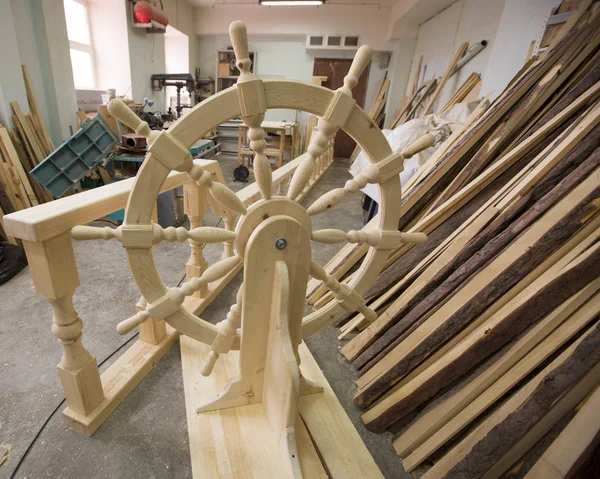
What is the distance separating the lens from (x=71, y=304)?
113 cm

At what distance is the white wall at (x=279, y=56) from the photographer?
25.1 feet

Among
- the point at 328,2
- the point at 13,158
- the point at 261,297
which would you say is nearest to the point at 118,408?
the point at 261,297

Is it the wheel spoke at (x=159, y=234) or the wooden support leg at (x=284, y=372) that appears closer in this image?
the wheel spoke at (x=159, y=234)

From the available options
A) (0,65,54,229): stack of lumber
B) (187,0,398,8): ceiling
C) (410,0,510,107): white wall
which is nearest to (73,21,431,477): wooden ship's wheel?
(0,65,54,229): stack of lumber

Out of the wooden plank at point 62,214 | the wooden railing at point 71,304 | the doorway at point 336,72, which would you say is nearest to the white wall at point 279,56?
the doorway at point 336,72

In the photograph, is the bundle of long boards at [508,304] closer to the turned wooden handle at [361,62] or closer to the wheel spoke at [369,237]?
the wheel spoke at [369,237]

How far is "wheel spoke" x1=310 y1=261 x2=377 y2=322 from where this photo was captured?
38.9 inches

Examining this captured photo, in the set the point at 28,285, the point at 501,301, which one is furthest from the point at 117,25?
the point at 501,301

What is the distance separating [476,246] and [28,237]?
1.72 meters

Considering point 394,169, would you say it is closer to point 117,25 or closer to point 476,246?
point 476,246

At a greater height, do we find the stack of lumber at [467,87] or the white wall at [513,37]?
the white wall at [513,37]

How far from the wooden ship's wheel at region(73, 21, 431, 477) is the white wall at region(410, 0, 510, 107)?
3.39 metres

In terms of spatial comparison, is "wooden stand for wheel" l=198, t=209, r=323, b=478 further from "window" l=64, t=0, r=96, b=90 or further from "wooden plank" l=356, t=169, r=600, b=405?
"window" l=64, t=0, r=96, b=90

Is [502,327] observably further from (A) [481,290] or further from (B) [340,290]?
(B) [340,290]
